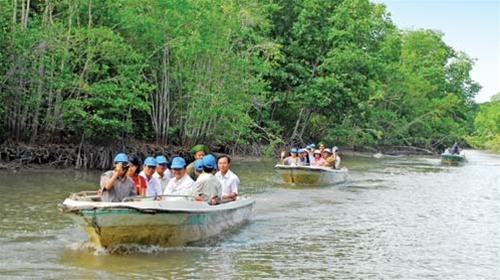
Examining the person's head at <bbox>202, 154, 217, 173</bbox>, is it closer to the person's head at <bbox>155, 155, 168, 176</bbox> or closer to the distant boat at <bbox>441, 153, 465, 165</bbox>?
the person's head at <bbox>155, 155, 168, 176</bbox>

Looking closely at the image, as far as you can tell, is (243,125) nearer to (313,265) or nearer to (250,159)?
(250,159)

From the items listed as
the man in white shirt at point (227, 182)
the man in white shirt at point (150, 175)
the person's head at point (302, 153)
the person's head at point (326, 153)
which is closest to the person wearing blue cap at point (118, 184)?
the man in white shirt at point (150, 175)

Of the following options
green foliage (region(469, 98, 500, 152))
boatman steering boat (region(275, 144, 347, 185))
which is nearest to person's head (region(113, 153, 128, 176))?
boatman steering boat (region(275, 144, 347, 185))

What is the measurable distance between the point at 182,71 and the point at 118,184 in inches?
656

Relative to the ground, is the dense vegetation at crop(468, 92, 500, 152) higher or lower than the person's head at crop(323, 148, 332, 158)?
higher

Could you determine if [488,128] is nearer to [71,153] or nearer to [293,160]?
[293,160]

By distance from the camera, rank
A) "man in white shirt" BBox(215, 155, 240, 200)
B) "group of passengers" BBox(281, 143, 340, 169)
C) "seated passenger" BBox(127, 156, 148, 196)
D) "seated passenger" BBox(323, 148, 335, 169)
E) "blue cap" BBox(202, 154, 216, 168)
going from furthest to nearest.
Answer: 1. "seated passenger" BBox(323, 148, 335, 169)
2. "group of passengers" BBox(281, 143, 340, 169)
3. "man in white shirt" BBox(215, 155, 240, 200)
4. "blue cap" BBox(202, 154, 216, 168)
5. "seated passenger" BBox(127, 156, 148, 196)

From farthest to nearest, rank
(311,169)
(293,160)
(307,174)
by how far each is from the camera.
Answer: (293,160)
(307,174)
(311,169)

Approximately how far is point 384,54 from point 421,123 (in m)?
10.8

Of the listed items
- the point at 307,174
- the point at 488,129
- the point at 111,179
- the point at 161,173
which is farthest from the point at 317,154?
the point at 488,129

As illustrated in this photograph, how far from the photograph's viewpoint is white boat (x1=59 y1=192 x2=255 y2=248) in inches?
340

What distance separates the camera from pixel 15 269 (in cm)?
822

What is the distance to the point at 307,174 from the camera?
65.6 feet

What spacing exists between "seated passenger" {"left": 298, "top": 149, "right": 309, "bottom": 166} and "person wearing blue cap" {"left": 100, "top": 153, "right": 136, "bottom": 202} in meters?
12.1
